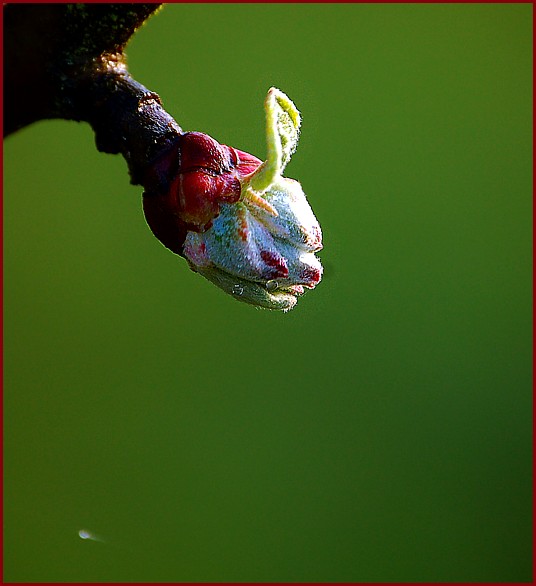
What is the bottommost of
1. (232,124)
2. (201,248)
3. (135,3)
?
(201,248)

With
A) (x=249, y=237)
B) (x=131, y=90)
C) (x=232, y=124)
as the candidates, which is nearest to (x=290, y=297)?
(x=249, y=237)

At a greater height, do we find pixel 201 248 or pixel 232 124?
pixel 232 124

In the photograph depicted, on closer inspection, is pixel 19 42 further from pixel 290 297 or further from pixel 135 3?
pixel 290 297

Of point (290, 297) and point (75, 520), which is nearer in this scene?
point (290, 297)

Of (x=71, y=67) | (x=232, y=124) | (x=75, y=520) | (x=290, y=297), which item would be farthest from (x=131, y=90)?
(x=75, y=520)

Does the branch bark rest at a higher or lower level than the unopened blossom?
higher

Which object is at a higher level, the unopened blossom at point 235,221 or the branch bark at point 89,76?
the branch bark at point 89,76
